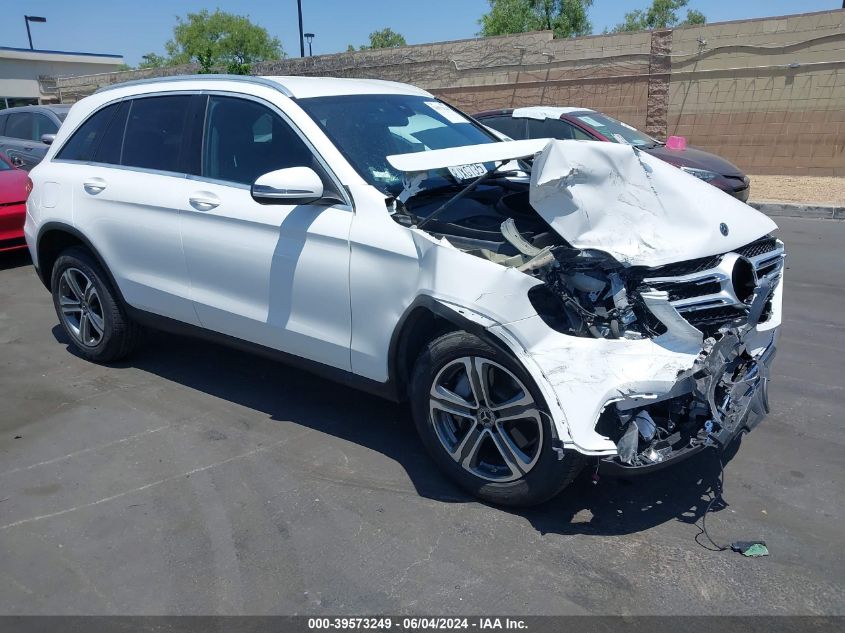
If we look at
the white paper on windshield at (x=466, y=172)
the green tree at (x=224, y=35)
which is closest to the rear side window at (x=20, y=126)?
the white paper on windshield at (x=466, y=172)

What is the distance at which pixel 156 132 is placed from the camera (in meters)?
4.91

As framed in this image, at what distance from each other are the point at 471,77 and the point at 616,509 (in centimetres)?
2002

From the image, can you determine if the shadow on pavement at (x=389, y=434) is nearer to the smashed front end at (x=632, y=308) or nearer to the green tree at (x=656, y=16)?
the smashed front end at (x=632, y=308)

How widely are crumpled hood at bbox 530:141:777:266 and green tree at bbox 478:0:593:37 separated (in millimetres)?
40356

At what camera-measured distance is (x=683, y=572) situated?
309cm

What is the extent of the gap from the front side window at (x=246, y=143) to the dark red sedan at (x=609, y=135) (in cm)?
652

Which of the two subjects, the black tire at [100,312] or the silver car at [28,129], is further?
the silver car at [28,129]

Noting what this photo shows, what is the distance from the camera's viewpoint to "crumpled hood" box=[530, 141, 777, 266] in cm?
326

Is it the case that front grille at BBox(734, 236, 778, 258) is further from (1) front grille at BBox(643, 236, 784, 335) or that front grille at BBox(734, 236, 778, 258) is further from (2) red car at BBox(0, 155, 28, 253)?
(2) red car at BBox(0, 155, 28, 253)

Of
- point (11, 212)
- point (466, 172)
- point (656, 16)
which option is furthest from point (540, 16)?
point (466, 172)

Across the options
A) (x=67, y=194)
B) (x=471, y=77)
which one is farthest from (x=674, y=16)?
(x=67, y=194)

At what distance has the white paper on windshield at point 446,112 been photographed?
4945 mm
